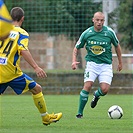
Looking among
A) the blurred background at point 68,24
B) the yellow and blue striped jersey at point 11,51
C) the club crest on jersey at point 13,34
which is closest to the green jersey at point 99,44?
the yellow and blue striped jersey at point 11,51

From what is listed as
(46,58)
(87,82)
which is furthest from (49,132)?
(46,58)

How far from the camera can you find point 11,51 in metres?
8.87

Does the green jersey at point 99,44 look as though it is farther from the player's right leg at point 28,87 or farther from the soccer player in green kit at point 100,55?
the player's right leg at point 28,87

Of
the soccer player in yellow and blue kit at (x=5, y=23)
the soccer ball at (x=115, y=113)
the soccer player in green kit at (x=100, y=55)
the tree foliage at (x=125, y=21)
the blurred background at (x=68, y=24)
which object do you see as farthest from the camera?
the tree foliage at (x=125, y=21)

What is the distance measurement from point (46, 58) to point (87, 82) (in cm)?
1663

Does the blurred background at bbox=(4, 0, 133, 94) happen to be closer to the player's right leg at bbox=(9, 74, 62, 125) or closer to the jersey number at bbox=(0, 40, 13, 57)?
the player's right leg at bbox=(9, 74, 62, 125)

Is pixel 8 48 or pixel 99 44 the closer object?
pixel 8 48

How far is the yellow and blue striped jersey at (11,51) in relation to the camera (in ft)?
29.0

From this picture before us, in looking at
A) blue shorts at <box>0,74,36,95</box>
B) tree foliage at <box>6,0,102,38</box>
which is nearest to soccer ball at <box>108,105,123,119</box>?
blue shorts at <box>0,74,36,95</box>

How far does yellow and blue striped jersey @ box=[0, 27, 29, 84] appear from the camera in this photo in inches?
348

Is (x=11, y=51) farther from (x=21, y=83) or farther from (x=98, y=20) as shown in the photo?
(x=98, y=20)

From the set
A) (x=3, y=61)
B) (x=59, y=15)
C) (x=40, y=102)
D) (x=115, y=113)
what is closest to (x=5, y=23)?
(x=3, y=61)

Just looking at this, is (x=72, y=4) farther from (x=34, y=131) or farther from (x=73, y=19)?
(x=34, y=131)

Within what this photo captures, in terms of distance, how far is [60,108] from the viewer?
13516 millimetres
